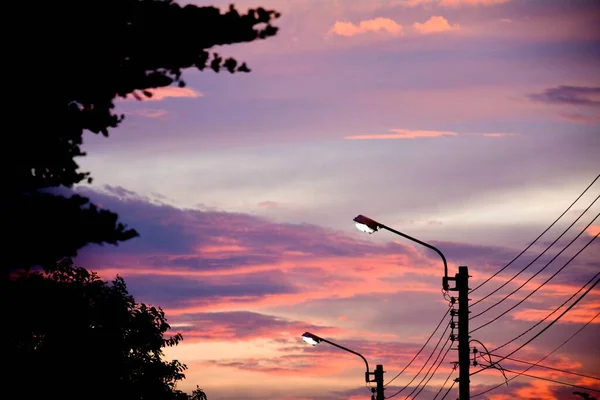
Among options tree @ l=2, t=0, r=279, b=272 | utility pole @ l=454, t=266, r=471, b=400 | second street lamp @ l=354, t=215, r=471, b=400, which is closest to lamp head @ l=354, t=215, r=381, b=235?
second street lamp @ l=354, t=215, r=471, b=400

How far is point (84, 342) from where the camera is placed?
34.7m

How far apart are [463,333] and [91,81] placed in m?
11.6

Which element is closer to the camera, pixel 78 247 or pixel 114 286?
pixel 78 247

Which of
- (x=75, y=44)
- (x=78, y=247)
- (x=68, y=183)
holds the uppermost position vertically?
(x=75, y=44)

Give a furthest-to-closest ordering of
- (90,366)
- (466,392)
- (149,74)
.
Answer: (90,366)
(466,392)
(149,74)

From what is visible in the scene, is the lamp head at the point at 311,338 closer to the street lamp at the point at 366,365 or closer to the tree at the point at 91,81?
the street lamp at the point at 366,365

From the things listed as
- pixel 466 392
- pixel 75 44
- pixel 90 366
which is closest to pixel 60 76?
pixel 75 44

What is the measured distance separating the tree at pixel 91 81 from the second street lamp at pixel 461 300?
7291 mm

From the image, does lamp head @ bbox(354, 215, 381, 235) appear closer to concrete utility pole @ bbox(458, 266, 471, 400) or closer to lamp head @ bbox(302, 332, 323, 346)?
concrete utility pole @ bbox(458, 266, 471, 400)

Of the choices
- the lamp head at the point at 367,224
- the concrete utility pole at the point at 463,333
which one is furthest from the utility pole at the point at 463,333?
the lamp head at the point at 367,224

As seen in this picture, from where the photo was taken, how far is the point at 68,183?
69.5 ft

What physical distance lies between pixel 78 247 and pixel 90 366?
1463 cm

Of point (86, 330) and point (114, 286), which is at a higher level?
point (114, 286)

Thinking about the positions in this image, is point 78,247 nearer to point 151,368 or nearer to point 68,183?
point 68,183
